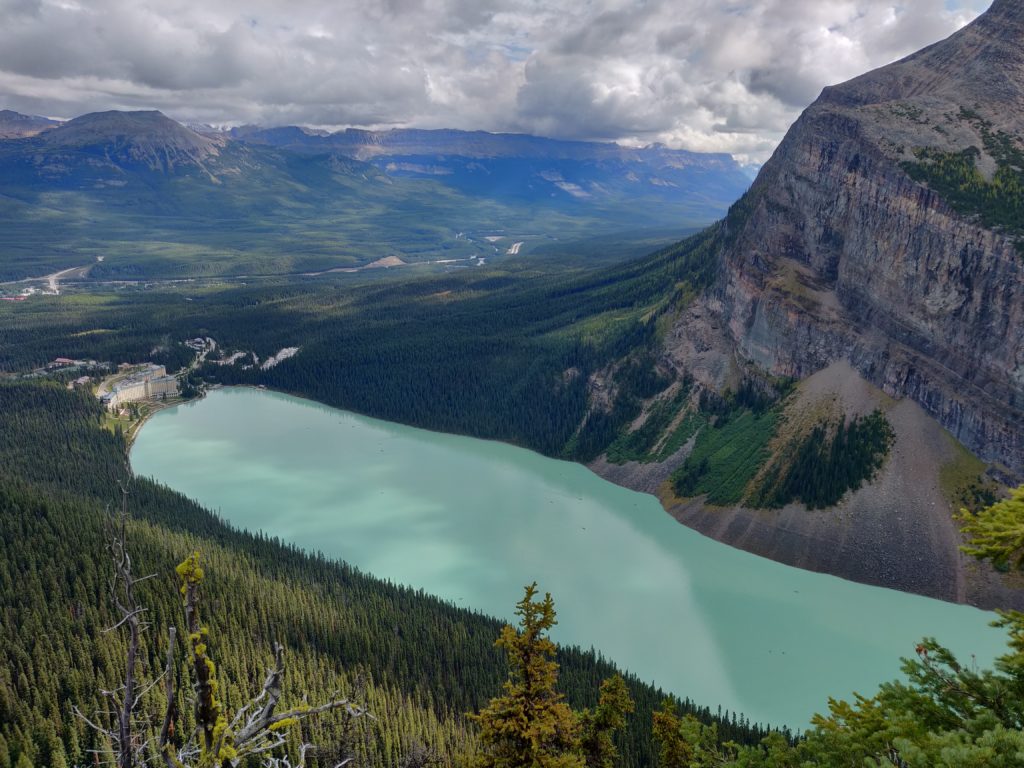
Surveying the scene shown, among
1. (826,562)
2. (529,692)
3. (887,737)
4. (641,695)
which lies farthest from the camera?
(826,562)

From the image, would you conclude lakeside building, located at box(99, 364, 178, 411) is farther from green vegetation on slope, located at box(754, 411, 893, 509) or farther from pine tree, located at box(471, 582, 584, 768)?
pine tree, located at box(471, 582, 584, 768)

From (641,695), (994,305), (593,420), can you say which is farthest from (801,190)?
(641,695)

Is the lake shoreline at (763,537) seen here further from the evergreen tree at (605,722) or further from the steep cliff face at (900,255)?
the evergreen tree at (605,722)

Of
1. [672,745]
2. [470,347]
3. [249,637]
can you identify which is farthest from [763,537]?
[470,347]

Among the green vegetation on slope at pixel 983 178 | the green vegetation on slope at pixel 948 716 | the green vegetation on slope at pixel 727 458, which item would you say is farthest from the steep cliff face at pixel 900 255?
the green vegetation on slope at pixel 948 716

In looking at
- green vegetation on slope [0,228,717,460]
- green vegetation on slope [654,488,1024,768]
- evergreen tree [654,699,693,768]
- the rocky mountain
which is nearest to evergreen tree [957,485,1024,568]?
green vegetation on slope [654,488,1024,768]

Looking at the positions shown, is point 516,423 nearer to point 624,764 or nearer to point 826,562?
point 826,562
